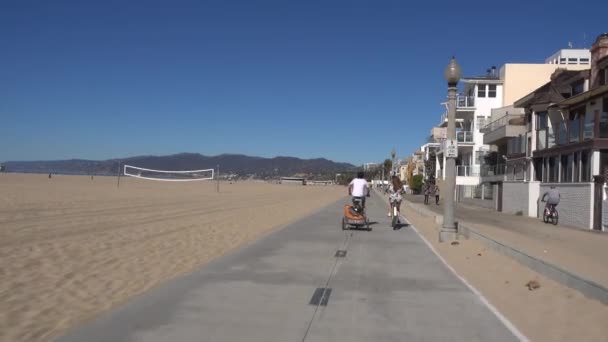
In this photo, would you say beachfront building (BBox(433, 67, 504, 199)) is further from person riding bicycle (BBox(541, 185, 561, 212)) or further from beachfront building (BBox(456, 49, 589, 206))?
person riding bicycle (BBox(541, 185, 561, 212))

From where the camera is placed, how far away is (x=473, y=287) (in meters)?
8.52

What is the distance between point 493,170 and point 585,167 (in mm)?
22546

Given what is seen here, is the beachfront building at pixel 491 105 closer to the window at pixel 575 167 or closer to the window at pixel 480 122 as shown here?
the window at pixel 480 122

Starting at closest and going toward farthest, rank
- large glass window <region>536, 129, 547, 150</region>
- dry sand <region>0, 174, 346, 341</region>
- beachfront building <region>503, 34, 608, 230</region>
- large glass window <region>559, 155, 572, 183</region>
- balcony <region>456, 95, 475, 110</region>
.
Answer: dry sand <region>0, 174, 346, 341</region> < beachfront building <region>503, 34, 608, 230</region> < large glass window <region>559, 155, 572, 183</region> < large glass window <region>536, 129, 547, 150</region> < balcony <region>456, 95, 475, 110</region>

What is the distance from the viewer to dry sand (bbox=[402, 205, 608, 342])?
6172 mm

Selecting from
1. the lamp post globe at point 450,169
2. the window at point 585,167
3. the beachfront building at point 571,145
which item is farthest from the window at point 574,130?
the lamp post globe at point 450,169

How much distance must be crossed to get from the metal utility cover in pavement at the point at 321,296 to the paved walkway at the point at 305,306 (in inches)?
2.1

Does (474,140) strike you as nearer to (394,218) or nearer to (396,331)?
(394,218)

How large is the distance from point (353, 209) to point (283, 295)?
9.74 meters

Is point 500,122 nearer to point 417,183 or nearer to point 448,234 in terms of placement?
point 448,234

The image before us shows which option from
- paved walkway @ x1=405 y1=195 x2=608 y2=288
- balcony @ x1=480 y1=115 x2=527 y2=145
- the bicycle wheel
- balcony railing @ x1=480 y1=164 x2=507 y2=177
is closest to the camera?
paved walkway @ x1=405 y1=195 x2=608 y2=288

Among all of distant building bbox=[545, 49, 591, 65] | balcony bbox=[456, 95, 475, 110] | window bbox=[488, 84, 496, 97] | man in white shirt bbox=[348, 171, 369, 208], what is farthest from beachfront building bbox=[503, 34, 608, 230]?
distant building bbox=[545, 49, 591, 65]

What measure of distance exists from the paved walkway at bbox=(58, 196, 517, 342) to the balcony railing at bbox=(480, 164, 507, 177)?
33655 mm

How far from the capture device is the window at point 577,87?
2948cm
